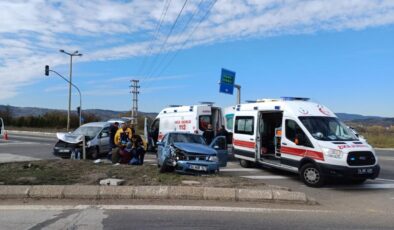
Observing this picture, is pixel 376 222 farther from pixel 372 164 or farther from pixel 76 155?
pixel 76 155

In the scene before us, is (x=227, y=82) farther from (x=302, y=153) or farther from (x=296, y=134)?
(x=302, y=153)

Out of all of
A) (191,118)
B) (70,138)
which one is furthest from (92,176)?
(191,118)

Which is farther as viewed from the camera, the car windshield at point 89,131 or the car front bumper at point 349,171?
the car windshield at point 89,131

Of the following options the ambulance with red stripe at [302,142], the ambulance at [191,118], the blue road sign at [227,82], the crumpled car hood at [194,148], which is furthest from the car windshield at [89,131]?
the blue road sign at [227,82]

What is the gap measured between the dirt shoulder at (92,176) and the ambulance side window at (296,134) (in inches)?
78.8

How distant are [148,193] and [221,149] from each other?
5.80 meters

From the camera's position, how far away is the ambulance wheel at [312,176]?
37.8 feet

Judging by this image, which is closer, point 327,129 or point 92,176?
point 92,176

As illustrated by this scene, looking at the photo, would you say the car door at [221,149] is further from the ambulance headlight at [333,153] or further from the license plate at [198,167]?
the ambulance headlight at [333,153]

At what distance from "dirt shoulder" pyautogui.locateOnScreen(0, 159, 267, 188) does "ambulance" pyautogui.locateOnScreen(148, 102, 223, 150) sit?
745 cm

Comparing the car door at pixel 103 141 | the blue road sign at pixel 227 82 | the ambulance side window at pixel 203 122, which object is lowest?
the car door at pixel 103 141

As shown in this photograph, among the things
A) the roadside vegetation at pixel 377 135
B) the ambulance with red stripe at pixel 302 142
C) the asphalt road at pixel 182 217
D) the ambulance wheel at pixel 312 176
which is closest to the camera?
the asphalt road at pixel 182 217

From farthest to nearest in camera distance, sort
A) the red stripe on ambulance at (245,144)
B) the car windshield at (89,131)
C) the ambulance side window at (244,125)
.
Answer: the car windshield at (89,131)
the ambulance side window at (244,125)
the red stripe on ambulance at (245,144)

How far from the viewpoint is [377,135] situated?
139 feet
